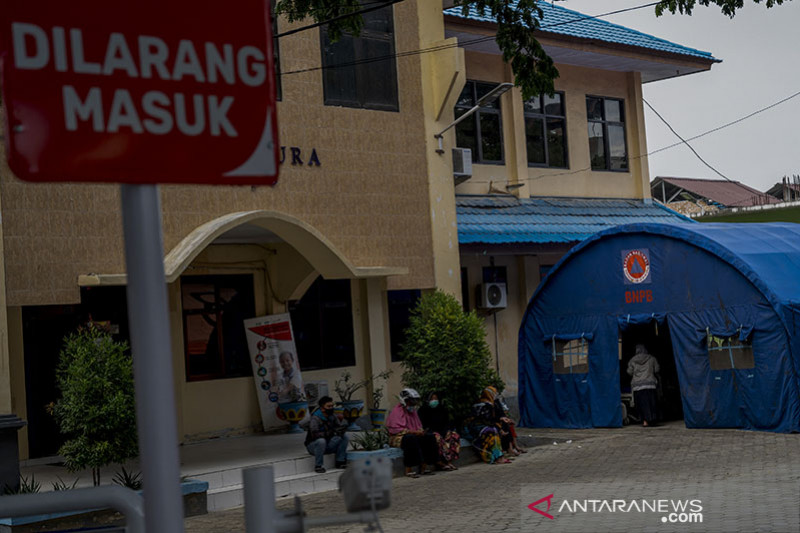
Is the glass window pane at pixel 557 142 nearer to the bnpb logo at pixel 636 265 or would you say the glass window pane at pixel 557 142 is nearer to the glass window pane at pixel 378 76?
the bnpb logo at pixel 636 265

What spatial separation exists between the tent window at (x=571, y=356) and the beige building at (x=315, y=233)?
203cm

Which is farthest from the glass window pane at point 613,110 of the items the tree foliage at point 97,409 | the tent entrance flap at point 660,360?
the tree foliage at point 97,409

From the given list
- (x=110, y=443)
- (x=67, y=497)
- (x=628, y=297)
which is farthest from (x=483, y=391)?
(x=67, y=497)

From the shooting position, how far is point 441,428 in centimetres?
1532

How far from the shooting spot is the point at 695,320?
17750 millimetres

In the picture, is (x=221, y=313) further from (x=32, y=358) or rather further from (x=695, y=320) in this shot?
(x=695, y=320)

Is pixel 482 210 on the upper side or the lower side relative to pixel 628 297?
upper

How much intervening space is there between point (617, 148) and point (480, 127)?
4316 millimetres

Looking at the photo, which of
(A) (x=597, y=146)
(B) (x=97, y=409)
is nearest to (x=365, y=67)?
(B) (x=97, y=409)

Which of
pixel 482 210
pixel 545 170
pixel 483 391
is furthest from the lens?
pixel 545 170

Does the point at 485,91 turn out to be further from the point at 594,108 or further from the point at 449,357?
the point at 449,357

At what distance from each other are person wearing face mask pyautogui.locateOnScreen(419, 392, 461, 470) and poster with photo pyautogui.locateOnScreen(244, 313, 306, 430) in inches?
104

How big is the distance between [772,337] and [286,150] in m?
8.06

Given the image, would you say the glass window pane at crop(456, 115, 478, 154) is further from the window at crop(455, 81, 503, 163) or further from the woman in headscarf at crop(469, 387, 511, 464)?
the woman in headscarf at crop(469, 387, 511, 464)
